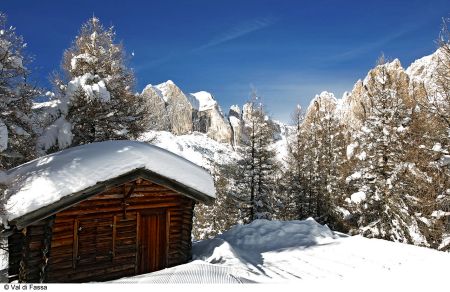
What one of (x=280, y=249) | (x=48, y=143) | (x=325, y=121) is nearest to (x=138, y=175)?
(x=48, y=143)

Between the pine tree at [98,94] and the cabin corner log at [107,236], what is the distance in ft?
22.0

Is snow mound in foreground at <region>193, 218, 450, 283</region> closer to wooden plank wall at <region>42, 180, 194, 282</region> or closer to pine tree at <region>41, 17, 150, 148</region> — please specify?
wooden plank wall at <region>42, 180, 194, 282</region>

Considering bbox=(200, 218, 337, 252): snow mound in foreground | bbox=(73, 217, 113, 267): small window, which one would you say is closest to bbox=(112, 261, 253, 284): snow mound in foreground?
bbox=(73, 217, 113, 267): small window

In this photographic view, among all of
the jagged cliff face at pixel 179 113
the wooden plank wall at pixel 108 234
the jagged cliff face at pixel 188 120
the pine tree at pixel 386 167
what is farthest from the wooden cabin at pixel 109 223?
the jagged cliff face at pixel 179 113

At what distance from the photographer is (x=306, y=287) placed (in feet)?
25.2

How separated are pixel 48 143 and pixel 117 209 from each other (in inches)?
221

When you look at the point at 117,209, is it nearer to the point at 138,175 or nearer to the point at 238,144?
the point at 138,175

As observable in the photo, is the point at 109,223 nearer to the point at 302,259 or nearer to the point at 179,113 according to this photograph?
the point at 302,259

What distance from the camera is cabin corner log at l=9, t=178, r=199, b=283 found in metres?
11.0

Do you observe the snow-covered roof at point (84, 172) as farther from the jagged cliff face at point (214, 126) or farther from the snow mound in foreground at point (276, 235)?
the jagged cliff face at point (214, 126)

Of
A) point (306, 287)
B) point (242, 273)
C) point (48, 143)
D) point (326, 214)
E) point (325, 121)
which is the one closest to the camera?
point (306, 287)

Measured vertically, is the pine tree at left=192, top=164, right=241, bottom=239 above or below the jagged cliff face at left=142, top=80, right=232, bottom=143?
below

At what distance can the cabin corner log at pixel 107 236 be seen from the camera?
36.0 feet

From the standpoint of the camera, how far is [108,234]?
12.5 metres
